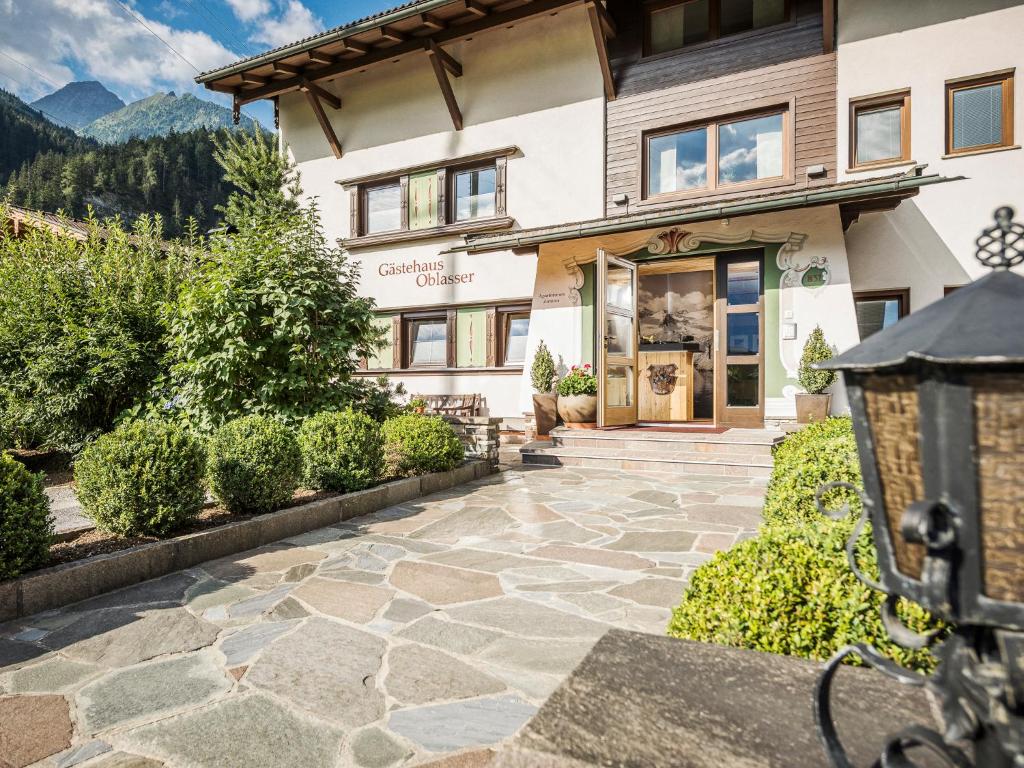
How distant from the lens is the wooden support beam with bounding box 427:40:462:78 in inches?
445

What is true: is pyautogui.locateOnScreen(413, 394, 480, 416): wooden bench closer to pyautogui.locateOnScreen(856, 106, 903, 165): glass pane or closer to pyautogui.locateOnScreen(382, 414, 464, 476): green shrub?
pyautogui.locateOnScreen(382, 414, 464, 476): green shrub

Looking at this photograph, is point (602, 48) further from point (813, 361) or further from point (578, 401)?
point (813, 361)


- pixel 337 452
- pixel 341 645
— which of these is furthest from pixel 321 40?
pixel 341 645

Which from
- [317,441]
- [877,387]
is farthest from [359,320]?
[877,387]

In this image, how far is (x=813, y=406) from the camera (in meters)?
8.41

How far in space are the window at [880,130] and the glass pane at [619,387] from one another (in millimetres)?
4712

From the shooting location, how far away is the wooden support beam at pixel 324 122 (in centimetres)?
1291

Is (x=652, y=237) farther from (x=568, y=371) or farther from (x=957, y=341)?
(x=957, y=341)

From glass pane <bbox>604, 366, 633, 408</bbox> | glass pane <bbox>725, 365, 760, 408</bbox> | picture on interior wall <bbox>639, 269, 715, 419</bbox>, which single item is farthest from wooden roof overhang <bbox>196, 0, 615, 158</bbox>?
glass pane <bbox>725, 365, 760, 408</bbox>

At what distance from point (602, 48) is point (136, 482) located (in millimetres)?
10002

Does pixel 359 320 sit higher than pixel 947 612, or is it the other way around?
pixel 359 320

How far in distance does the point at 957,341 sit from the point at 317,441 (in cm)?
530

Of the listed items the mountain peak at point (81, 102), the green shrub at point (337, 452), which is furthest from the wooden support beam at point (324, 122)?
the mountain peak at point (81, 102)

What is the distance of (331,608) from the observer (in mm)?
3197
